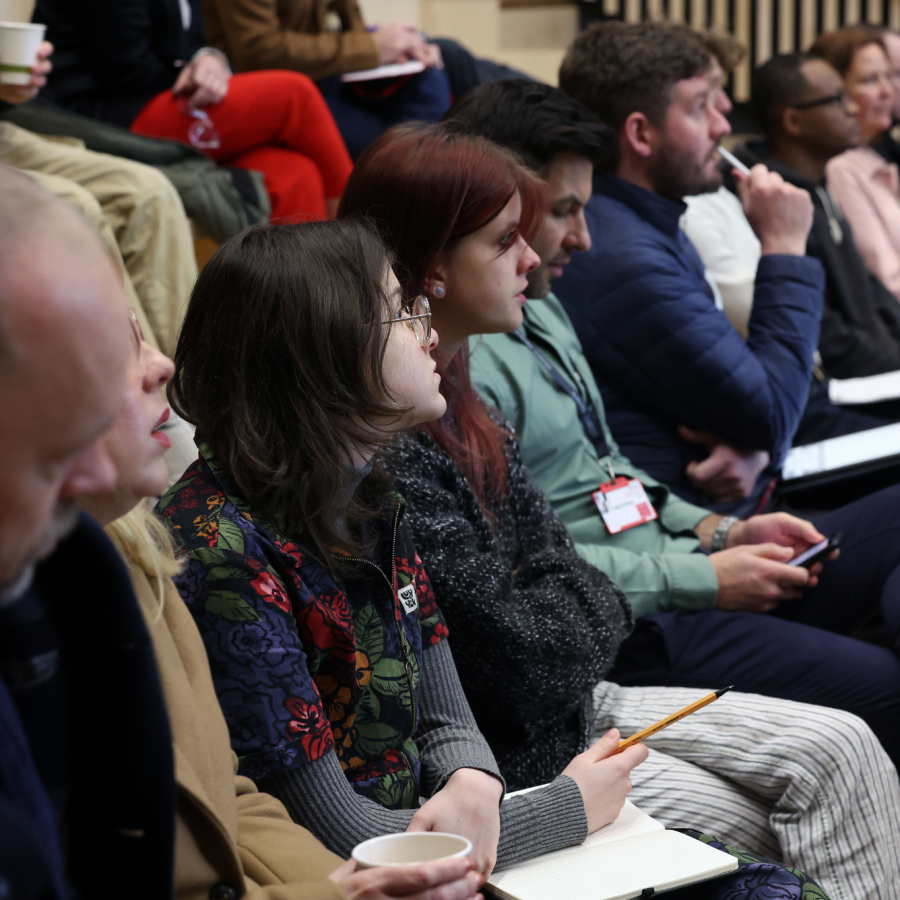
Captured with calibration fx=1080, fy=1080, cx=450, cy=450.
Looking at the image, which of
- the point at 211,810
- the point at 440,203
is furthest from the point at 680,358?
the point at 211,810

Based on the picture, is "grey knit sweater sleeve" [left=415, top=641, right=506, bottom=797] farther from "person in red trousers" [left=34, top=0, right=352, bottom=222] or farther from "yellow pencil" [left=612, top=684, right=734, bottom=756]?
"person in red trousers" [left=34, top=0, right=352, bottom=222]

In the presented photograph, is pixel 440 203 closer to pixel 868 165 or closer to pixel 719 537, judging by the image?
pixel 719 537

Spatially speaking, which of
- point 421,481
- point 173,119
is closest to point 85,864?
point 421,481

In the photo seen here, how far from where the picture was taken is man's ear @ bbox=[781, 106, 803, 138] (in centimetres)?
396

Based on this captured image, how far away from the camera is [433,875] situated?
0.86 m

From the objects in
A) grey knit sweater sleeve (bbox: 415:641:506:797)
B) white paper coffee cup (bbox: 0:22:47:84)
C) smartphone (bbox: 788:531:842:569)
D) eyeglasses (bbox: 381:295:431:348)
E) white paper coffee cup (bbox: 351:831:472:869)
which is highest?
white paper coffee cup (bbox: 0:22:47:84)

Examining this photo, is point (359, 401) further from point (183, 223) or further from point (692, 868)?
point (183, 223)

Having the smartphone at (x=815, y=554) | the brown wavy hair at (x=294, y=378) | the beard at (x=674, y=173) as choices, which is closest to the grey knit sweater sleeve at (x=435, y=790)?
the brown wavy hair at (x=294, y=378)

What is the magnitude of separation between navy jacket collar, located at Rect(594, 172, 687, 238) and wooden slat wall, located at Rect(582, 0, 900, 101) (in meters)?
3.81

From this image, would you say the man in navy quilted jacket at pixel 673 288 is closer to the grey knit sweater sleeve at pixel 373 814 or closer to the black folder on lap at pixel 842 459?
the black folder on lap at pixel 842 459

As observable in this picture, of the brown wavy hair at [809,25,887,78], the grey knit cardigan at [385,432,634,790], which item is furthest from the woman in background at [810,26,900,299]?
the grey knit cardigan at [385,432,634,790]

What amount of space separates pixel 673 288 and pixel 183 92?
1.49 m

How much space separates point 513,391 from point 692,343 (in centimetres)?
49

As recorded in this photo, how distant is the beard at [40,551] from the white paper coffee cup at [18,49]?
6.14 ft
